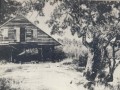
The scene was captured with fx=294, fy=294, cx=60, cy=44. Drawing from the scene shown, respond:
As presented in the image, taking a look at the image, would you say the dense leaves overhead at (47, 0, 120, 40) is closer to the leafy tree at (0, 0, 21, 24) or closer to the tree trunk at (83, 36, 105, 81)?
the tree trunk at (83, 36, 105, 81)

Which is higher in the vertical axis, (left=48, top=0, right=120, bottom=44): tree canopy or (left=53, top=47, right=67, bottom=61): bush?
(left=48, top=0, right=120, bottom=44): tree canopy

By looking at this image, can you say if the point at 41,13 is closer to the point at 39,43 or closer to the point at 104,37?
the point at 39,43

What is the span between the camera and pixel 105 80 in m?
2.55

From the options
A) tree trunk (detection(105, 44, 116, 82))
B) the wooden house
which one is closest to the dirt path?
the wooden house

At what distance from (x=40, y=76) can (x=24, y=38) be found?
0.35 m

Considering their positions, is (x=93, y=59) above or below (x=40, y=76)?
above

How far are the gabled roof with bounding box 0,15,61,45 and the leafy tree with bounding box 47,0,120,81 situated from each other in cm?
7

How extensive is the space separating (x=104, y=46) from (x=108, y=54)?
0.26ft

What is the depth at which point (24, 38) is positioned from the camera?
252cm

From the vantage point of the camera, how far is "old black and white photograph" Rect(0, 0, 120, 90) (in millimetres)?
2500

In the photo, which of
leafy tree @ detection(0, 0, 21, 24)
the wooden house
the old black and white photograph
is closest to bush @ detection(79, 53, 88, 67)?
the old black and white photograph

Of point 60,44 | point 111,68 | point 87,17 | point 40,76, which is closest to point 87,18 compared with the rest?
point 87,17

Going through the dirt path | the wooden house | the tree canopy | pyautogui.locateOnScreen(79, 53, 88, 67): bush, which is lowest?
the dirt path

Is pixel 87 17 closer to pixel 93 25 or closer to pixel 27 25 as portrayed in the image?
pixel 93 25
